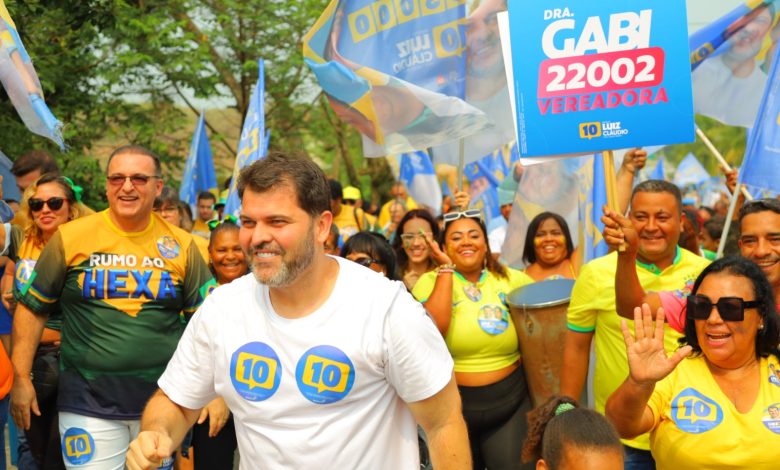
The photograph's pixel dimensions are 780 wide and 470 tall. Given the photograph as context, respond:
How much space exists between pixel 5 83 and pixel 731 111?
17.9ft

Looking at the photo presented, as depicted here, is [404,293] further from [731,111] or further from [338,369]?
[731,111]

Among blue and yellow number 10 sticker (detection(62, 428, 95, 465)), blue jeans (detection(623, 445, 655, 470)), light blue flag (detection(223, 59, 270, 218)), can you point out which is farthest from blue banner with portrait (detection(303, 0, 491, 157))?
blue and yellow number 10 sticker (detection(62, 428, 95, 465))

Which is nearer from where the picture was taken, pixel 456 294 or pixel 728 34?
pixel 456 294

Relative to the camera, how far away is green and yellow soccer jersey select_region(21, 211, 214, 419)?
5.33 metres

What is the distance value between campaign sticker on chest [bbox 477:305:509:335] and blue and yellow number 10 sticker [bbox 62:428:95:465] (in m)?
2.32

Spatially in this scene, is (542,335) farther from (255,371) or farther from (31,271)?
(31,271)

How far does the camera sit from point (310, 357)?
3486mm

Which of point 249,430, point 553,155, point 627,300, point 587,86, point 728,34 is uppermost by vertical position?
point 728,34

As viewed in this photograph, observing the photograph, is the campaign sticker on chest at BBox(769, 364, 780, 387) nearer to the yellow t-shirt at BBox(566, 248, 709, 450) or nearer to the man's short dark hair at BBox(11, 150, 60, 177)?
the yellow t-shirt at BBox(566, 248, 709, 450)

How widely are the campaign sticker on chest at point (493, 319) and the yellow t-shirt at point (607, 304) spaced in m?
0.65

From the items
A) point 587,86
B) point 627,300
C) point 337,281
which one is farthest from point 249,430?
point 587,86

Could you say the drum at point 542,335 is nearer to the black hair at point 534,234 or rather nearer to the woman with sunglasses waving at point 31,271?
the black hair at point 534,234

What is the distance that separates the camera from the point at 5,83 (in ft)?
19.8

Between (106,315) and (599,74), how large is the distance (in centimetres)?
284
